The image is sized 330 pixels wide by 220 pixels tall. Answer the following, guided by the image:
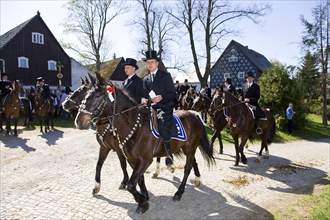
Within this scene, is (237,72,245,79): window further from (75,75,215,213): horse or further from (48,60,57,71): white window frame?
(75,75,215,213): horse

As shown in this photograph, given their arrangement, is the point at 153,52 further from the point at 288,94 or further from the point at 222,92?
the point at 288,94

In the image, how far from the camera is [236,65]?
1609 inches

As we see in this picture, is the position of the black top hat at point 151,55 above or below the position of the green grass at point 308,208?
above

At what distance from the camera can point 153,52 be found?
5.21 meters

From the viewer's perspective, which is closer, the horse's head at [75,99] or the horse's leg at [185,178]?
the horse's head at [75,99]

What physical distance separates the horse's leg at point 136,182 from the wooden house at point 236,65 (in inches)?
1414

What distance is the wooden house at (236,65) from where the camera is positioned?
129ft

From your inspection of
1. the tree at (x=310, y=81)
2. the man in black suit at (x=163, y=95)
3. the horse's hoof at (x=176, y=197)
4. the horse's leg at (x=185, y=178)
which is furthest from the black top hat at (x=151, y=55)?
the tree at (x=310, y=81)

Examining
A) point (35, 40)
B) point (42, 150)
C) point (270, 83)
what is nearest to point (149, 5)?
point (35, 40)

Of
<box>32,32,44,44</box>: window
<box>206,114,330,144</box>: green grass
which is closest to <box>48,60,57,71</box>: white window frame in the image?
<box>32,32,44,44</box>: window

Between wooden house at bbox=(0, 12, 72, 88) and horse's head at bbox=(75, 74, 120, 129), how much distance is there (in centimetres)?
2266

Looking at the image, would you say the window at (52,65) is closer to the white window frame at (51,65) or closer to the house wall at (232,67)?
the white window frame at (51,65)

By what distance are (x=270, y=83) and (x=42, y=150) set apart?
1311 cm

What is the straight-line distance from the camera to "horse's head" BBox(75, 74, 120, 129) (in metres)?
4.29
